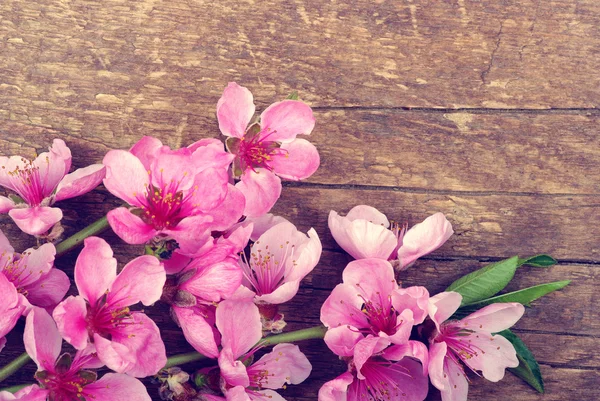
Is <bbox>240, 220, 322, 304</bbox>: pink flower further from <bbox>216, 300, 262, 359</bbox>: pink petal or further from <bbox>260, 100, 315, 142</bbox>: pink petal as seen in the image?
<bbox>260, 100, 315, 142</bbox>: pink petal

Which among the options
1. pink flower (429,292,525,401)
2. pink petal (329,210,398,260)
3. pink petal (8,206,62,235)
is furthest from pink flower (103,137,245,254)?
pink flower (429,292,525,401)

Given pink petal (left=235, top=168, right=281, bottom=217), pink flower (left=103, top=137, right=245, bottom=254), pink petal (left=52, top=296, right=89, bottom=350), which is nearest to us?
pink petal (left=52, top=296, right=89, bottom=350)

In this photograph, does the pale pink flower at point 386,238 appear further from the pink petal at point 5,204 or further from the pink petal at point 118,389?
the pink petal at point 5,204

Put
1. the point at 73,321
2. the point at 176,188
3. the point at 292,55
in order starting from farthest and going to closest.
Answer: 1. the point at 292,55
2. the point at 176,188
3. the point at 73,321

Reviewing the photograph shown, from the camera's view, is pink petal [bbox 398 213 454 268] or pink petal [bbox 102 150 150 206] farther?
pink petal [bbox 398 213 454 268]

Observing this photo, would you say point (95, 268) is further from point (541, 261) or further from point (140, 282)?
point (541, 261)

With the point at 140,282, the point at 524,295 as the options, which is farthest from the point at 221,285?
the point at 524,295

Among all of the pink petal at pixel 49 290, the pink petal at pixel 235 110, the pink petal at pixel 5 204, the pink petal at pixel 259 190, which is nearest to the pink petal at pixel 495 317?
the pink petal at pixel 259 190
